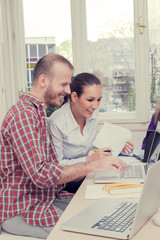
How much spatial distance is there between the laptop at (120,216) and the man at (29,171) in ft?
1.04

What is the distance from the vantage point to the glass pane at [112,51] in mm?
3675

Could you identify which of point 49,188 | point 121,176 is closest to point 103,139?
point 121,176

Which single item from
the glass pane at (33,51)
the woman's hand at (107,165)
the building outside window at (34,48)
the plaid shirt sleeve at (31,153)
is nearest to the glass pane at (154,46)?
the building outside window at (34,48)

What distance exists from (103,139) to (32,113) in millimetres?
586

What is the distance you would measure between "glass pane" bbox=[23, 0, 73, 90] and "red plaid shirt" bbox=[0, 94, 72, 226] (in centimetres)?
247

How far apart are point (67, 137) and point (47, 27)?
2.28 meters

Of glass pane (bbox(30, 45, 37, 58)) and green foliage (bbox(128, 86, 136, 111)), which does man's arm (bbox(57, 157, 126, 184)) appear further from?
glass pane (bbox(30, 45, 37, 58))

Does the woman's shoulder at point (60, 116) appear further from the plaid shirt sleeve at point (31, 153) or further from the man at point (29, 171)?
the plaid shirt sleeve at point (31, 153)

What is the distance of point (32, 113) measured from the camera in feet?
4.70

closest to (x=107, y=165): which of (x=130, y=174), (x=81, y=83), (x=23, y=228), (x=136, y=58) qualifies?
(x=130, y=174)

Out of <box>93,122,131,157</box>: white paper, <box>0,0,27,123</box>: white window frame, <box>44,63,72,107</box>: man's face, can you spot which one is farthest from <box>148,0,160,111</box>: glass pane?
<box>44,63,72,107</box>: man's face

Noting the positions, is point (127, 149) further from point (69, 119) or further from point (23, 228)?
point (23, 228)

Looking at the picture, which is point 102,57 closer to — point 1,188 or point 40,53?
point 40,53

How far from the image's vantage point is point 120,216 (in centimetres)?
101
